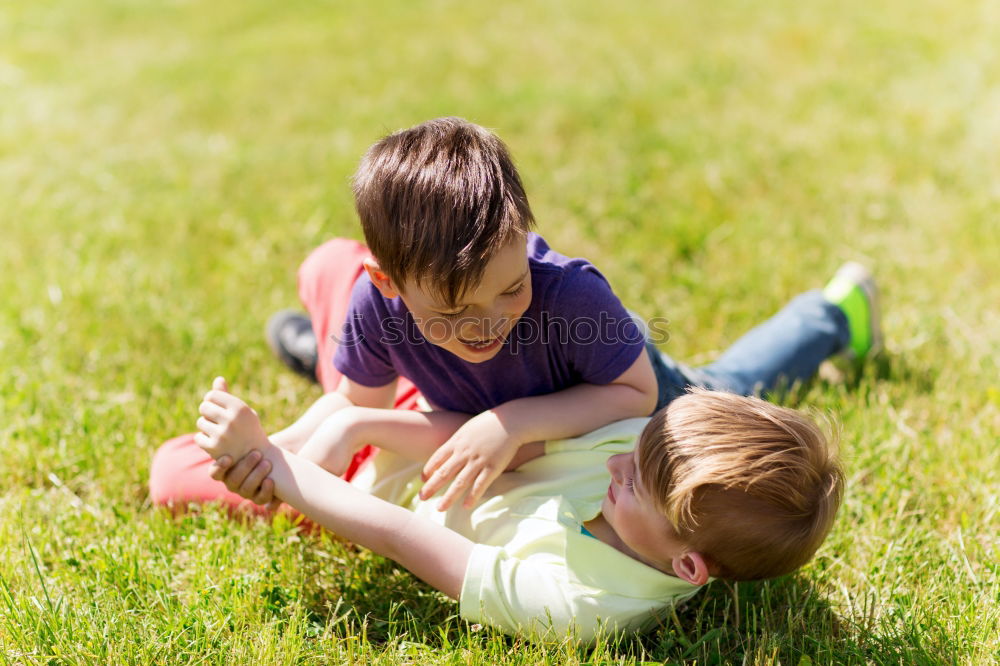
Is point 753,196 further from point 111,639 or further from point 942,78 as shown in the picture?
point 111,639

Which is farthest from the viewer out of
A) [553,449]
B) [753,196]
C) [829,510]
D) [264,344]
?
[753,196]

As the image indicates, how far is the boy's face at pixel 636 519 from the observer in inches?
84.5

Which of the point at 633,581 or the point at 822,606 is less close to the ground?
the point at 633,581

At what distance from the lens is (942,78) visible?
5.93 m

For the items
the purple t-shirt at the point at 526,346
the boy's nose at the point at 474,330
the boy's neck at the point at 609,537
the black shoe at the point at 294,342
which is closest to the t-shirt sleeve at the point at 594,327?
the purple t-shirt at the point at 526,346

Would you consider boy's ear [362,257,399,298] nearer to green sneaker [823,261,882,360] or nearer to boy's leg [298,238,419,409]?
boy's leg [298,238,419,409]

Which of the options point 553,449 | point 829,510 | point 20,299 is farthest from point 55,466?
point 829,510

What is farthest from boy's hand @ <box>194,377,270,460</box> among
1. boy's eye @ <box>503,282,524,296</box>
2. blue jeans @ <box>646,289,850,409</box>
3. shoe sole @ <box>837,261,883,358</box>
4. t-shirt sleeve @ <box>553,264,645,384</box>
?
shoe sole @ <box>837,261,883,358</box>

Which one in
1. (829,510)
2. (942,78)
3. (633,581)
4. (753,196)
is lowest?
(633,581)

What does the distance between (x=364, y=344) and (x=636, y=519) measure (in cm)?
92

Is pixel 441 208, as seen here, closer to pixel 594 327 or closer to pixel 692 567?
pixel 594 327

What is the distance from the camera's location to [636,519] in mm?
2203

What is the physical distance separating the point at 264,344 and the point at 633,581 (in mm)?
1994

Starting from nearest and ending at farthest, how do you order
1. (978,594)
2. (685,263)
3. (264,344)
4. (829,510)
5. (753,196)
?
(829,510)
(978,594)
(264,344)
(685,263)
(753,196)
